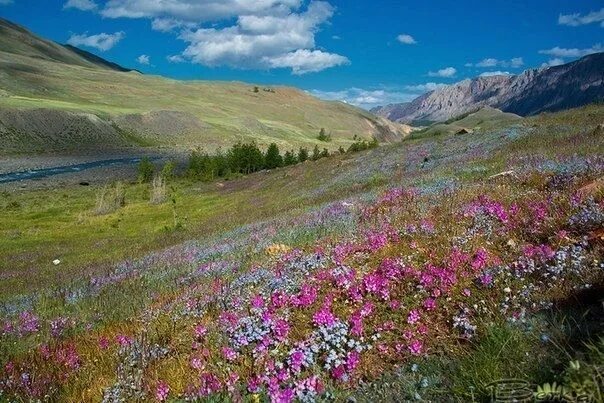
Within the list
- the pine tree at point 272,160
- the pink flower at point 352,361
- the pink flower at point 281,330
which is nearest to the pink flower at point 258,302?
the pink flower at point 281,330

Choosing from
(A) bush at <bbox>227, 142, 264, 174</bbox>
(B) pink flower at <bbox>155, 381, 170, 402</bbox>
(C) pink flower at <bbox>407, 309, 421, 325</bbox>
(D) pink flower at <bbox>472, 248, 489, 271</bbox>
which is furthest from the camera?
(A) bush at <bbox>227, 142, 264, 174</bbox>

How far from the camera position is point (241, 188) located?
65875 mm

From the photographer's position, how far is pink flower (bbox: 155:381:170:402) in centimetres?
532

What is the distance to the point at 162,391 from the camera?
17.6 ft

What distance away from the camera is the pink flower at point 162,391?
5.32 metres

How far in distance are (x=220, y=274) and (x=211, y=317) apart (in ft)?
10.4

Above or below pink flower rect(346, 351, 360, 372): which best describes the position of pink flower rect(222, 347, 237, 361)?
below

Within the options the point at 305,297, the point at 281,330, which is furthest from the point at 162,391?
the point at 305,297

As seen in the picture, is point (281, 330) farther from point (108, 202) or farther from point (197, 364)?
point (108, 202)

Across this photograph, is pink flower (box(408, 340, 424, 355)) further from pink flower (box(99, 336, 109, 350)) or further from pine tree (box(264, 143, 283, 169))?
pine tree (box(264, 143, 283, 169))

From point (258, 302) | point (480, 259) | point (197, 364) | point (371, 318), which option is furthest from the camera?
point (258, 302)

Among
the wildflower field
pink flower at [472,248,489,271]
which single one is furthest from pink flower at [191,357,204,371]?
pink flower at [472,248,489,271]

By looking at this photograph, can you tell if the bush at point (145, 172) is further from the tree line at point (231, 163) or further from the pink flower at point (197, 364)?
the pink flower at point (197, 364)

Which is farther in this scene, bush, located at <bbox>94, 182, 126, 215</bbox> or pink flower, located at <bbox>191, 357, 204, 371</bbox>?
bush, located at <bbox>94, 182, 126, 215</bbox>
